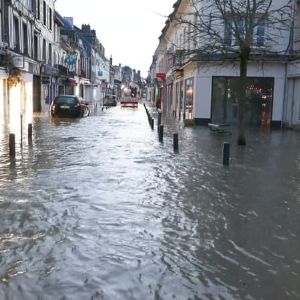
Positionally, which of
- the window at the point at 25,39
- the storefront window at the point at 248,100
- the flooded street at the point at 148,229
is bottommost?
the flooded street at the point at 148,229

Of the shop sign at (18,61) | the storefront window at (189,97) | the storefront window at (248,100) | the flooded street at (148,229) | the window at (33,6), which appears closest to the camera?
the flooded street at (148,229)

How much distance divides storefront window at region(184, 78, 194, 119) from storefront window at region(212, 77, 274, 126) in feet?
6.76

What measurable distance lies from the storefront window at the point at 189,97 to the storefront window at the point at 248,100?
6.76ft

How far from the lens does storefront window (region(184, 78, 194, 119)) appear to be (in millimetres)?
26841

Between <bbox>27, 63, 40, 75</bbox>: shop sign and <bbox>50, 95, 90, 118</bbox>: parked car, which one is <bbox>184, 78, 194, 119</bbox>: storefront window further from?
<bbox>27, 63, 40, 75</bbox>: shop sign

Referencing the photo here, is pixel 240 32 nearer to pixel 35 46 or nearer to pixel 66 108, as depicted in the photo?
pixel 66 108

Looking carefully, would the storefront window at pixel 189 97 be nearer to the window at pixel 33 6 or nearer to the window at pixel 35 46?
the window at pixel 35 46

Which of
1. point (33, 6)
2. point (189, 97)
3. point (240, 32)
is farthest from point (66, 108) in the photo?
point (240, 32)

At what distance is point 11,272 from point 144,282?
4.29 ft

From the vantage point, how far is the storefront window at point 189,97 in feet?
88.1

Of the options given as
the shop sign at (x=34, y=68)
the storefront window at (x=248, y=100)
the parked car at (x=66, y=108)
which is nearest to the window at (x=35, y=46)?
the shop sign at (x=34, y=68)

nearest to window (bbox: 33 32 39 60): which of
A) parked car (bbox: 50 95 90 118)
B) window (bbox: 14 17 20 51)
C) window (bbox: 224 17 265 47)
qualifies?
window (bbox: 14 17 20 51)

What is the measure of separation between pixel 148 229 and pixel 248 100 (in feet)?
66.4

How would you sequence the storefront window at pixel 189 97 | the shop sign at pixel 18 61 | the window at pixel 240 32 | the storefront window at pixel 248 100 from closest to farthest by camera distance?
the window at pixel 240 32, the storefront window at pixel 248 100, the storefront window at pixel 189 97, the shop sign at pixel 18 61
